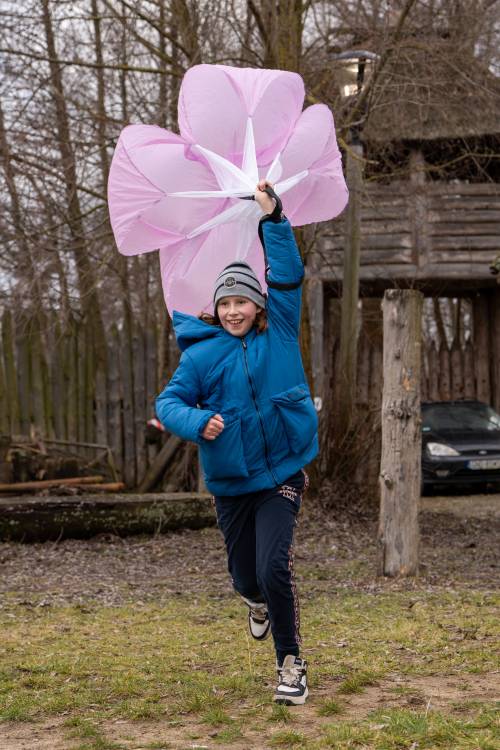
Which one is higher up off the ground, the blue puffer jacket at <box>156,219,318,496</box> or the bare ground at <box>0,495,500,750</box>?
the blue puffer jacket at <box>156,219,318,496</box>

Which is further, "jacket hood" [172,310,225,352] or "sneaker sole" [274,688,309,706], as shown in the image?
"jacket hood" [172,310,225,352]

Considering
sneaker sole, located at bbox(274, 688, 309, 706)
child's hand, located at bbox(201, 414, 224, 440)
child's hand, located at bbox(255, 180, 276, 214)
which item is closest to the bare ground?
sneaker sole, located at bbox(274, 688, 309, 706)

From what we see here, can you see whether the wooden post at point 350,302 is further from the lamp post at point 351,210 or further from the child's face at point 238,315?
the child's face at point 238,315

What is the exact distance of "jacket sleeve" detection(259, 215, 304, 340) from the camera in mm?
4840

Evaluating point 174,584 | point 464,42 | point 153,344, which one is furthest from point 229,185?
point 153,344

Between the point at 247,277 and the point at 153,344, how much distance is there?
9760 mm

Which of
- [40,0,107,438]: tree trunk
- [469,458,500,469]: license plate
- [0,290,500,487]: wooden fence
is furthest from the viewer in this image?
[469,458,500,469]: license plate

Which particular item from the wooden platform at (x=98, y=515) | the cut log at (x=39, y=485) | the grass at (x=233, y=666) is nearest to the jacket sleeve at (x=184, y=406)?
the grass at (x=233, y=666)

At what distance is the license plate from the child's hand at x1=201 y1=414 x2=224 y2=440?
39.0 feet

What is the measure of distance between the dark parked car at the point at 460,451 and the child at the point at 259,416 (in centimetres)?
1126

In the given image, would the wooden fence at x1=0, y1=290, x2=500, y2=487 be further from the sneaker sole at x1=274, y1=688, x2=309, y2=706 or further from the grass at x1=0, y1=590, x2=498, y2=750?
the sneaker sole at x1=274, y1=688, x2=309, y2=706

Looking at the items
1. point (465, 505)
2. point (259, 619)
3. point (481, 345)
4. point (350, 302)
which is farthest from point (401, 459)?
point (481, 345)

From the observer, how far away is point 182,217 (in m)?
5.66

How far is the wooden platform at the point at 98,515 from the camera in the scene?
10273mm
